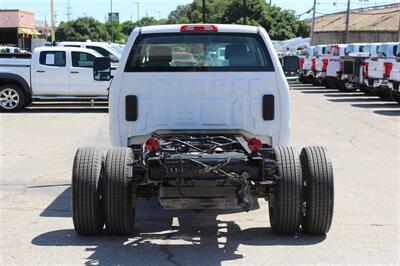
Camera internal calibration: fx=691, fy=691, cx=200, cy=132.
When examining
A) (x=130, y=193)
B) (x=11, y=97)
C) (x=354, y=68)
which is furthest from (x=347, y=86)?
(x=130, y=193)

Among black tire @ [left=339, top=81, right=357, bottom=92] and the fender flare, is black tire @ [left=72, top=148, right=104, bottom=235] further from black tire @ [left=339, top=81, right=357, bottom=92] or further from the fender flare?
black tire @ [left=339, top=81, right=357, bottom=92]

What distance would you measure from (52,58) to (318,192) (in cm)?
1412

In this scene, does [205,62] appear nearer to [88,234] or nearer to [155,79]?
[155,79]

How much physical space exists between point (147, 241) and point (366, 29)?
68434 millimetres

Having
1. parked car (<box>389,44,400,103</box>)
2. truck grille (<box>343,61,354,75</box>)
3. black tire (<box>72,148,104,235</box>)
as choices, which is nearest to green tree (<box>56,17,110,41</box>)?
truck grille (<box>343,61,354,75</box>)

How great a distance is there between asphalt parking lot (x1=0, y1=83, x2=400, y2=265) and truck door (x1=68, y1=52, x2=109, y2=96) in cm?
618

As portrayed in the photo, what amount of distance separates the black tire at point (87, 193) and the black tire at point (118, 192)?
95mm

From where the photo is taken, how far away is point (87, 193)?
6.00 m

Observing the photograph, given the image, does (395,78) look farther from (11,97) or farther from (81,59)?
(11,97)

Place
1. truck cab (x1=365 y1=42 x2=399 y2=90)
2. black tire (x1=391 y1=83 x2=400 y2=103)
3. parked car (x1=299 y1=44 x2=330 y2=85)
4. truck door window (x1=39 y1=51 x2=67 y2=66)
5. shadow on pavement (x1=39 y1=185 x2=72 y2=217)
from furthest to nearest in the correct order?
parked car (x1=299 y1=44 x2=330 y2=85)
truck cab (x1=365 y1=42 x2=399 y2=90)
black tire (x1=391 y1=83 x2=400 y2=103)
truck door window (x1=39 y1=51 x2=67 y2=66)
shadow on pavement (x1=39 y1=185 x2=72 y2=217)

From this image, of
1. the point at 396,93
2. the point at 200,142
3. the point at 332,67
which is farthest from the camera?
the point at 332,67

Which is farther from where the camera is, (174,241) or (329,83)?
(329,83)

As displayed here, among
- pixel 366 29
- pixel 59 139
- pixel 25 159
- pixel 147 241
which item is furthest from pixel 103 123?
pixel 366 29

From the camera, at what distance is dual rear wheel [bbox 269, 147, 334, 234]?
5.96 meters
